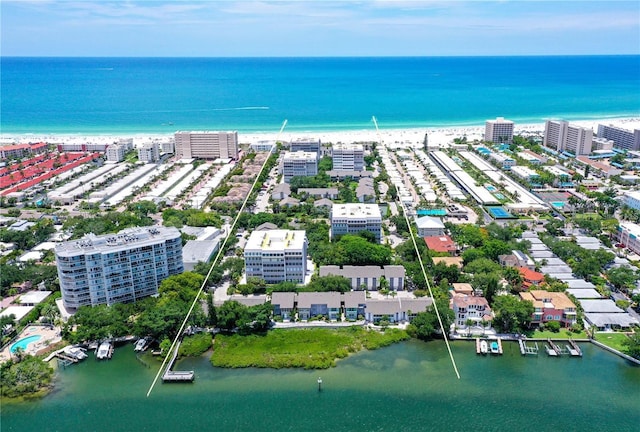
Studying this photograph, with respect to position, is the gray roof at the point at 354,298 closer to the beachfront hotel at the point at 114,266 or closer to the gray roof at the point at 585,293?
the beachfront hotel at the point at 114,266

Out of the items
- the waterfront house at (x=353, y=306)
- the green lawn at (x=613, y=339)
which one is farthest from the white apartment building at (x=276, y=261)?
the green lawn at (x=613, y=339)

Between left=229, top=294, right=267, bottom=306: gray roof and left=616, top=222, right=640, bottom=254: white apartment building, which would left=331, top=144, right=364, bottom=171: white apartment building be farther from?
left=229, top=294, right=267, bottom=306: gray roof

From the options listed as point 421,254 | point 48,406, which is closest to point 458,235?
point 421,254

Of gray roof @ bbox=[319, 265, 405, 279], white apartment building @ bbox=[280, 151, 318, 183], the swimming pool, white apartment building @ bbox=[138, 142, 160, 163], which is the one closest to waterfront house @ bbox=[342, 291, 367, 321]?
gray roof @ bbox=[319, 265, 405, 279]

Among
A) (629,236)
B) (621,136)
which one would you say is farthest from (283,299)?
(621,136)

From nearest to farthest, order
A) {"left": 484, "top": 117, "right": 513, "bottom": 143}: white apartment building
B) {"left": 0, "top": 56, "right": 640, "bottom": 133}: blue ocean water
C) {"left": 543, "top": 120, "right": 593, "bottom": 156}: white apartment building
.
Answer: {"left": 543, "top": 120, "right": 593, "bottom": 156}: white apartment building
{"left": 484, "top": 117, "right": 513, "bottom": 143}: white apartment building
{"left": 0, "top": 56, "right": 640, "bottom": 133}: blue ocean water

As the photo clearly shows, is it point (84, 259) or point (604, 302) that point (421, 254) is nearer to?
point (604, 302)
